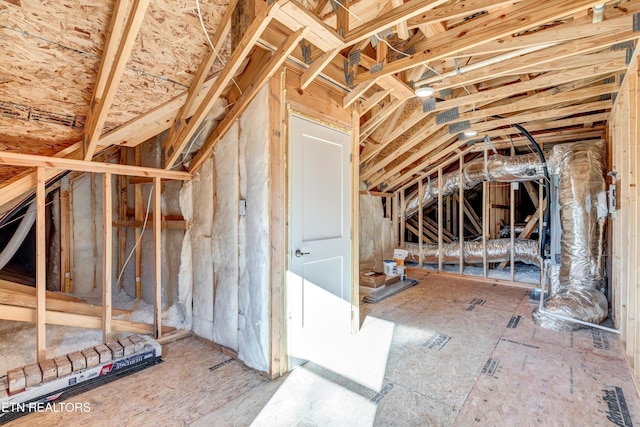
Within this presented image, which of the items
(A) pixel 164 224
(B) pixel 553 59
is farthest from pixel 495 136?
(A) pixel 164 224

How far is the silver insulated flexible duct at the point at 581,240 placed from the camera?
3.23m

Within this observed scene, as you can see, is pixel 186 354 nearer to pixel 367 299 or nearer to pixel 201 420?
pixel 201 420

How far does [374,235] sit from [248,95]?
3954 mm

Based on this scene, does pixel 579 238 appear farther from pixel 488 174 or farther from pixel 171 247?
pixel 171 247

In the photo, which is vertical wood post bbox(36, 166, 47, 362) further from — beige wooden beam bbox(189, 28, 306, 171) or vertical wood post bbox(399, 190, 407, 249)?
vertical wood post bbox(399, 190, 407, 249)

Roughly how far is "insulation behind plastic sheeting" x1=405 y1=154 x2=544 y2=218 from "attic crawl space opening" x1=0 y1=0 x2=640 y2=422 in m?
0.47

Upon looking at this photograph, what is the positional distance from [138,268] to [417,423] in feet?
11.8

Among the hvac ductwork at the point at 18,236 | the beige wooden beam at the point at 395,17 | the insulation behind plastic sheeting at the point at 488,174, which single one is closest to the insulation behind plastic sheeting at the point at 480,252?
the insulation behind plastic sheeting at the point at 488,174

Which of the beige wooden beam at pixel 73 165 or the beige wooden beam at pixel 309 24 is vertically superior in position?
the beige wooden beam at pixel 309 24

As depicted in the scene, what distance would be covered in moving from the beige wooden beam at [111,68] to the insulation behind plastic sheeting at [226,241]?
34.3 inches

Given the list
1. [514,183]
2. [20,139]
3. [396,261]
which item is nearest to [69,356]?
[20,139]

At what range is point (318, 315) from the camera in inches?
103

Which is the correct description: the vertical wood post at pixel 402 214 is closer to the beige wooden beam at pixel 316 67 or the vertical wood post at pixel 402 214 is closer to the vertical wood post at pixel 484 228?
the vertical wood post at pixel 484 228

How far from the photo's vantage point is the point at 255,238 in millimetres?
2352
